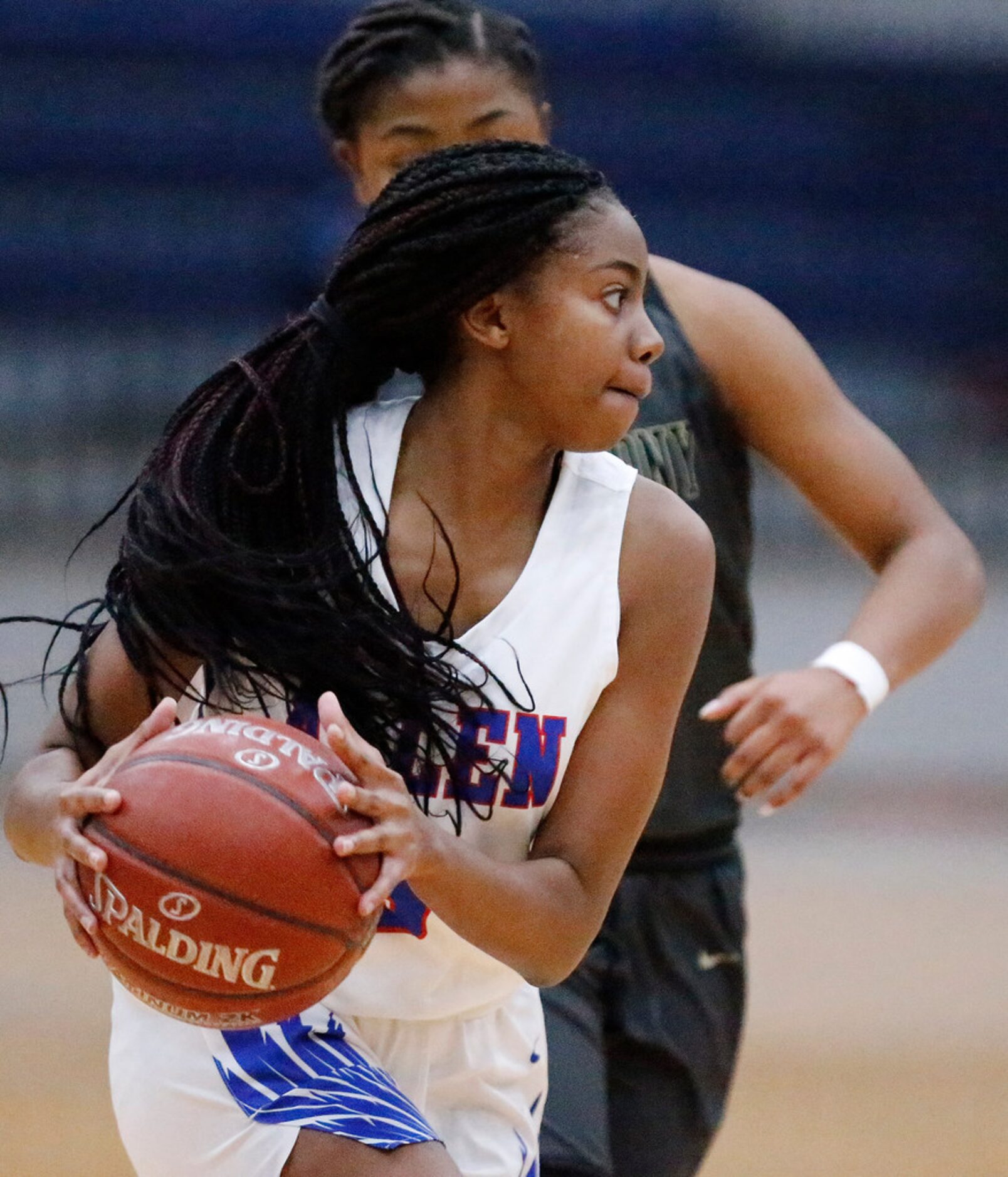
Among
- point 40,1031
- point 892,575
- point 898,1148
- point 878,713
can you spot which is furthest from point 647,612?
point 878,713

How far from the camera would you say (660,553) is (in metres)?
2.47

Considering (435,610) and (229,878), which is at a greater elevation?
(435,610)

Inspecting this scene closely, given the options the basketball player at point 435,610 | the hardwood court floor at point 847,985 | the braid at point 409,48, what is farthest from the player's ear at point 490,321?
the hardwood court floor at point 847,985

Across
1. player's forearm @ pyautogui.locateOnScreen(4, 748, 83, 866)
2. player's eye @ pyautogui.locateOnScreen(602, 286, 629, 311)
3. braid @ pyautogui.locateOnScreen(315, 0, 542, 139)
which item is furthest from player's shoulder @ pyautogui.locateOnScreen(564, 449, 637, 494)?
braid @ pyautogui.locateOnScreen(315, 0, 542, 139)

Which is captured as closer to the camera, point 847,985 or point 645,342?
→ point 645,342

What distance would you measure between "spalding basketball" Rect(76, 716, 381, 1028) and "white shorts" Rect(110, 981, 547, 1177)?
0.69 ft

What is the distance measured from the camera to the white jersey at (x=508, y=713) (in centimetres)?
239

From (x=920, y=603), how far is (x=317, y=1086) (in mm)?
1382

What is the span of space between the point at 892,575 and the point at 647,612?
37.0 inches

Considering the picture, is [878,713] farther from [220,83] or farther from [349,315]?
[349,315]

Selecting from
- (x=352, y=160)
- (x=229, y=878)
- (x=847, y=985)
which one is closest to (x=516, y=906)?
(x=229, y=878)

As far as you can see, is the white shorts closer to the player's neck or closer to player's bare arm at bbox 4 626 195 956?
player's bare arm at bbox 4 626 195 956

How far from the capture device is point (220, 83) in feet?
37.4

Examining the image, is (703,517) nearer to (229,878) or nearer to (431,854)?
(431,854)
